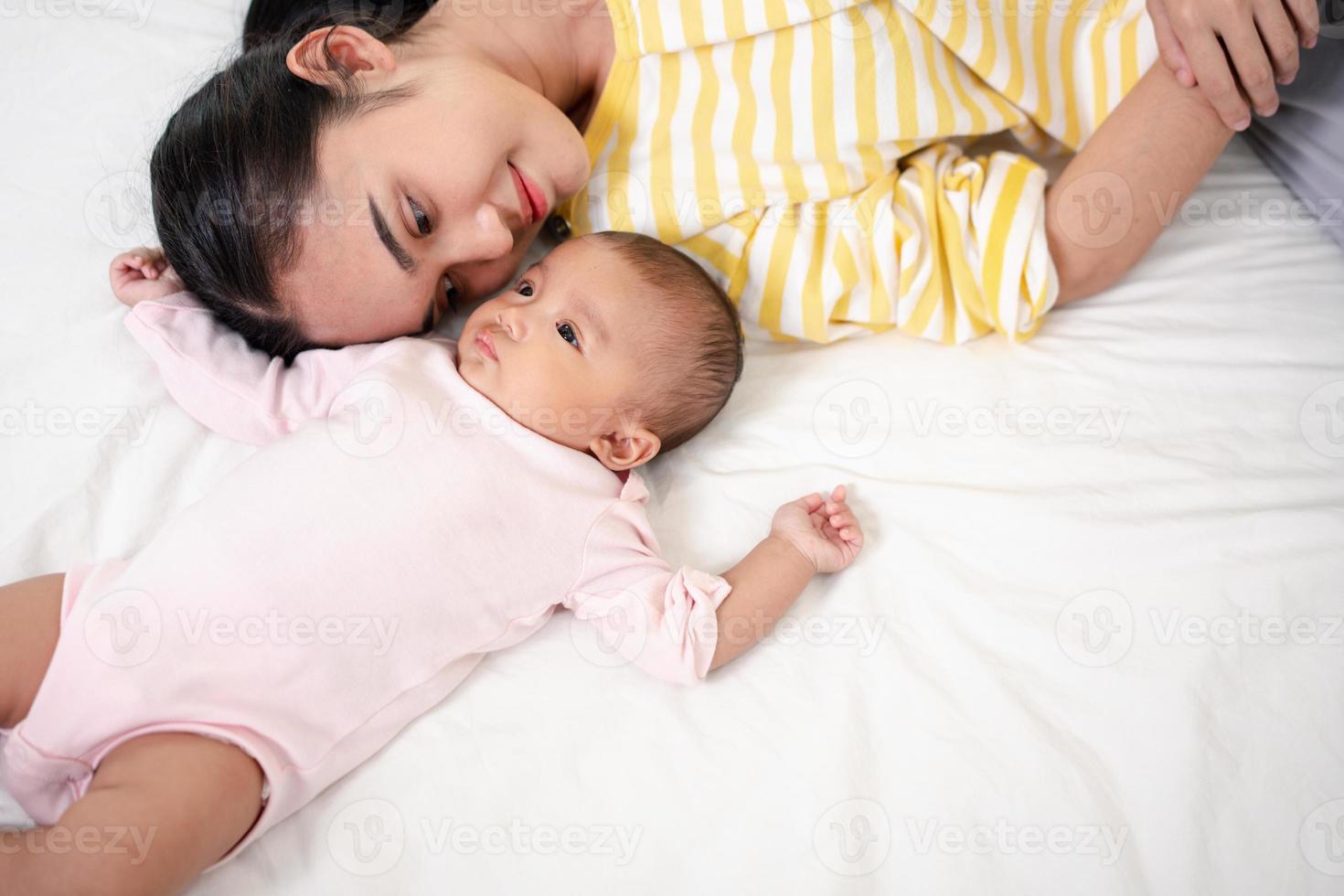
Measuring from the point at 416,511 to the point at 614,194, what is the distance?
55 centimetres

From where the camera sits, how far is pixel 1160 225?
4.12 ft

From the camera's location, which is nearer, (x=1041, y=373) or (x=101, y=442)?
(x=101, y=442)

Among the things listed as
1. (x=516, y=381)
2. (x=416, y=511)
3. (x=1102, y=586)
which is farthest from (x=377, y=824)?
(x=1102, y=586)

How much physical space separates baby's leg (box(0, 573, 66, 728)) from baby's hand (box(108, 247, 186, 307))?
0.42m

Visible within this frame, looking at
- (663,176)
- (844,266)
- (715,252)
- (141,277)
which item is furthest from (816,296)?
(141,277)

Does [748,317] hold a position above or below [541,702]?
above

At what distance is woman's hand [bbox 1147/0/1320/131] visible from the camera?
3.87ft

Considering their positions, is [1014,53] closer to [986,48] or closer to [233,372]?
[986,48]

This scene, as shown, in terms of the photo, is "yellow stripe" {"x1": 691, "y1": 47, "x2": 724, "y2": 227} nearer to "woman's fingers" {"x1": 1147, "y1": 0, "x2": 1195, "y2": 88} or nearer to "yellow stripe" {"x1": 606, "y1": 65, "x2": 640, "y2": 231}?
"yellow stripe" {"x1": 606, "y1": 65, "x2": 640, "y2": 231}

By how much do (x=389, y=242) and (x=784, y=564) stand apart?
0.57 meters

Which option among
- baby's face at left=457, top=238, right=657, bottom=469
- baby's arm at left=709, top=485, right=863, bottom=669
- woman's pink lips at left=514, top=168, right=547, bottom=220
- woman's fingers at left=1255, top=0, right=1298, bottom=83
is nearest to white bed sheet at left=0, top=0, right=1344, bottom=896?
baby's arm at left=709, top=485, right=863, bottom=669

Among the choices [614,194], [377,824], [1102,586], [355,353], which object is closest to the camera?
[377,824]

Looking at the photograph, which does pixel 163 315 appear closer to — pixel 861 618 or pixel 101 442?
pixel 101 442

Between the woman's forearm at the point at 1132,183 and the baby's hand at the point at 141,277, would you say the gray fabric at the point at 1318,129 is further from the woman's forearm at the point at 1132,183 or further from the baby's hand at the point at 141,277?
the baby's hand at the point at 141,277
